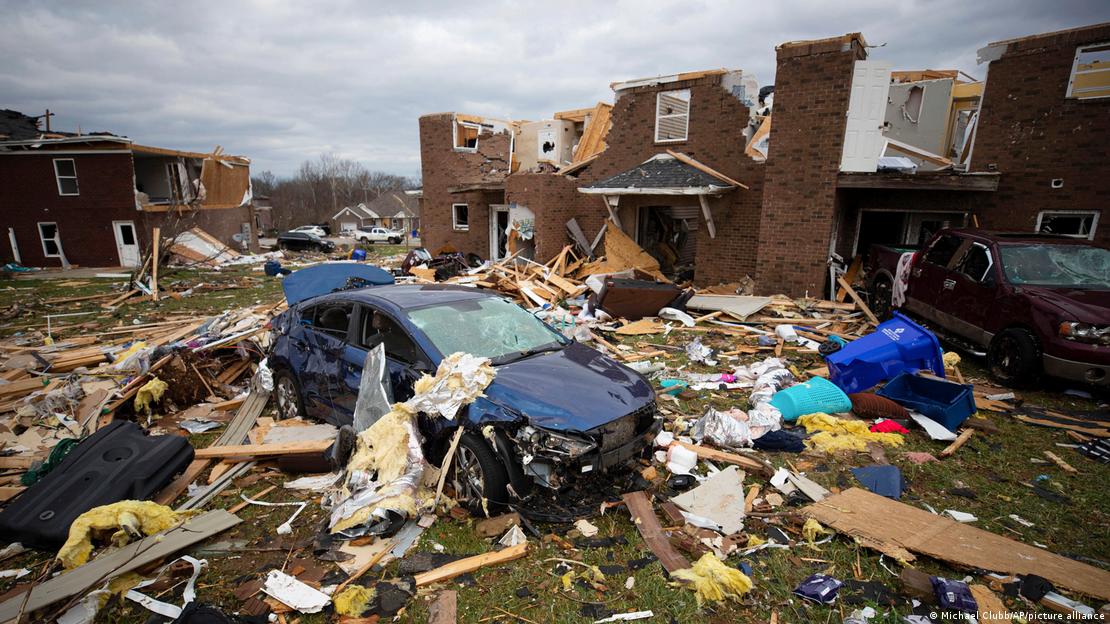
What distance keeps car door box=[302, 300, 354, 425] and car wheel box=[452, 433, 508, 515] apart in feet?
5.18

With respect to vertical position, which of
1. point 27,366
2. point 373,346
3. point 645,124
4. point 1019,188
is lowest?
point 27,366

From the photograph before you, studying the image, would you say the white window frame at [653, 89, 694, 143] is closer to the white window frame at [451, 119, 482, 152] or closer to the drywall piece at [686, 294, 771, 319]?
the drywall piece at [686, 294, 771, 319]

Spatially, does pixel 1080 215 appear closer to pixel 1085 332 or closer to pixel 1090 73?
pixel 1090 73

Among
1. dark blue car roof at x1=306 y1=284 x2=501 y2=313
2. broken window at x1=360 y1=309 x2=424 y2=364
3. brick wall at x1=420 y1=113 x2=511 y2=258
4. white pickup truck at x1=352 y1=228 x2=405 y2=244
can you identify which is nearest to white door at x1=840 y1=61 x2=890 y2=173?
dark blue car roof at x1=306 y1=284 x2=501 y2=313

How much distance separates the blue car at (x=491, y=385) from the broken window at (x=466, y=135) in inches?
671

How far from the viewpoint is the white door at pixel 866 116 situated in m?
10.6

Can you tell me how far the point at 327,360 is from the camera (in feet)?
16.7

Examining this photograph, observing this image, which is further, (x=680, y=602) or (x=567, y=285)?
(x=567, y=285)

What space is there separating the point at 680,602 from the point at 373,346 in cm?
334

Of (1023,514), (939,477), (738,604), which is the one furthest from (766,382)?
(738,604)

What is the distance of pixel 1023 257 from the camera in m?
6.87

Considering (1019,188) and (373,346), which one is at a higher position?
(1019,188)

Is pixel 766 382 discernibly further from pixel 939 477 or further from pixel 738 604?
pixel 738 604

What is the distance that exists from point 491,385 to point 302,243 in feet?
114
